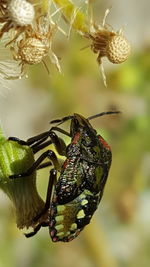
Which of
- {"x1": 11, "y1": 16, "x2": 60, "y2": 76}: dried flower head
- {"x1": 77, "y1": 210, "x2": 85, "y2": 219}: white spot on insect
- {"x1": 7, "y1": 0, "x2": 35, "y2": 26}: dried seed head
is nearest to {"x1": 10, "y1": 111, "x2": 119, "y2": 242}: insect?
{"x1": 77, "y1": 210, "x2": 85, "y2": 219}: white spot on insect

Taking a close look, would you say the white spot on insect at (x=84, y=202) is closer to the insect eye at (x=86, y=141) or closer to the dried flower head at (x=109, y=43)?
the insect eye at (x=86, y=141)

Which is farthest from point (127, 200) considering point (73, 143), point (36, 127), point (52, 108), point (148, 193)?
point (73, 143)

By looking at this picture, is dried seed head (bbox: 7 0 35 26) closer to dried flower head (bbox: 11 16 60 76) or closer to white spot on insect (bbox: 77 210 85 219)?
dried flower head (bbox: 11 16 60 76)

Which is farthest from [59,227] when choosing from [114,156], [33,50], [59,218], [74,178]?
[114,156]

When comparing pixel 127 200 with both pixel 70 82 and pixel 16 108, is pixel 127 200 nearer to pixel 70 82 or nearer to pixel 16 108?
pixel 70 82

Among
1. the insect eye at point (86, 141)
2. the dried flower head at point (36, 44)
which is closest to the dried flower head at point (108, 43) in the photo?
the dried flower head at point (36, 44)
